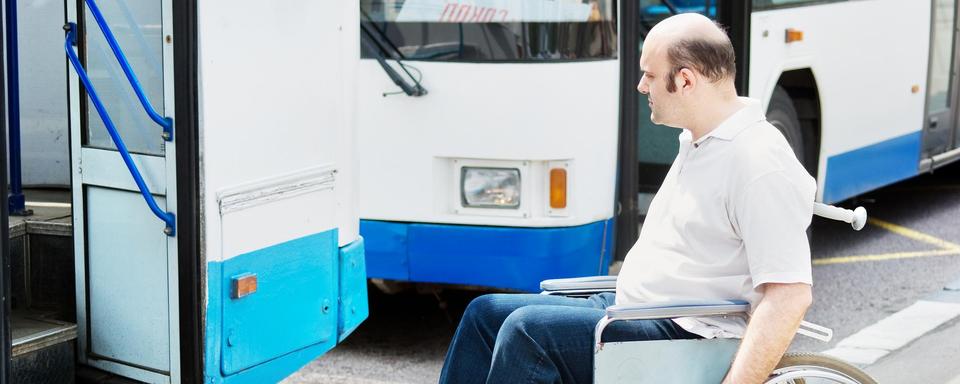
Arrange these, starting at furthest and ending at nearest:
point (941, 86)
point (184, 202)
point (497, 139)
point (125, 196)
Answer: point (941, 86) → point (497, 139) → point (125, 196) → point (184, 202)

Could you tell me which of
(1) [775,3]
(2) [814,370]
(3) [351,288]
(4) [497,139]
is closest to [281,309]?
(3) [351,288]

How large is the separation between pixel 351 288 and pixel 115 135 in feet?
3.53

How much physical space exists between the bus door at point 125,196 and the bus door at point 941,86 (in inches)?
222

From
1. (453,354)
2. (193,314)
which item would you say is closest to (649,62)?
(453,354)

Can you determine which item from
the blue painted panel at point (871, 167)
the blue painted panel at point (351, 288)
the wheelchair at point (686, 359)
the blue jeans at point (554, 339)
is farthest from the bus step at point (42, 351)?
the blue painted panel at point (871, 167)

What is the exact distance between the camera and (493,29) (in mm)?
5055

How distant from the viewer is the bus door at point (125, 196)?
354 cm

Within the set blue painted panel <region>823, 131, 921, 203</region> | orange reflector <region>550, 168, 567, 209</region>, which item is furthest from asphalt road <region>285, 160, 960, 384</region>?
orange reflector <region>550, 168, 567, 209</region>

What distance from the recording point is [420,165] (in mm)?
5109

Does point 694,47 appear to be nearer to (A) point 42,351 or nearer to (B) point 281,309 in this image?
(B) point 281,309

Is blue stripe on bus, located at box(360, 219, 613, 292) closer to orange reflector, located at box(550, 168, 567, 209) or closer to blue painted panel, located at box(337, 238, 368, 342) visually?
orange reflector, located at box(550, 168, 567, 209)

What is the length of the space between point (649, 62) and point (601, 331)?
0.63m

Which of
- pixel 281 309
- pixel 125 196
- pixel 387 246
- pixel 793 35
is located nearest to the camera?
pixel 125 196

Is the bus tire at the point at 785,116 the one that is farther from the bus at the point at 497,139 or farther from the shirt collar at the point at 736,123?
the shirt collar at the point at 736,123
